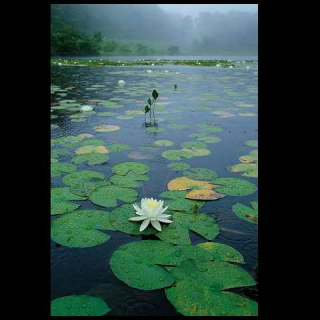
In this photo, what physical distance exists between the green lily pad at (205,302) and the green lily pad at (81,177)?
140 centimetres

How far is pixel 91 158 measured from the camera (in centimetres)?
305

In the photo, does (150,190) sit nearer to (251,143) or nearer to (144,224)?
(144,224)

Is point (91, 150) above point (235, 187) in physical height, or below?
above

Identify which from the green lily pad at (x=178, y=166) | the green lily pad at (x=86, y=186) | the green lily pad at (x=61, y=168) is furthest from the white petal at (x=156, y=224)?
the green lily pad at (x=61, y=168)

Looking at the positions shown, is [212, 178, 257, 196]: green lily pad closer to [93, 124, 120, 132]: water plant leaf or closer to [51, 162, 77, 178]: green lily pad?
[51, 162, 77, 178]: green lily pad

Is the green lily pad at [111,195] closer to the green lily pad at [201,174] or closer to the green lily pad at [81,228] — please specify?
the green lily pad at [81,228]

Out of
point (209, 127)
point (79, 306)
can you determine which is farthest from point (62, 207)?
point (209, 127)

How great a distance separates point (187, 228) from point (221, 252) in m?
0.29

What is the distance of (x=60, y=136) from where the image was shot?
12.7 ft

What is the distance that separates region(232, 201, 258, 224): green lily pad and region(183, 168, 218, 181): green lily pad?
0.51 meters

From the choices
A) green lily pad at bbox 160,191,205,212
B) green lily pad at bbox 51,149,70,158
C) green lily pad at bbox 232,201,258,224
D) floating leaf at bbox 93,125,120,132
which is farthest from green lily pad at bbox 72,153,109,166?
green lily pad at bbox 232,201,258,224

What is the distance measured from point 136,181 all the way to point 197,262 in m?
1.13
